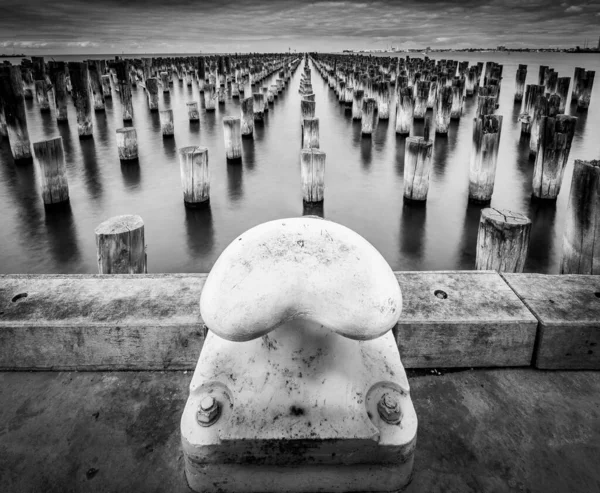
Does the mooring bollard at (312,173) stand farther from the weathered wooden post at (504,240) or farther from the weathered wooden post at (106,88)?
the weathered wooden post at (106,88)

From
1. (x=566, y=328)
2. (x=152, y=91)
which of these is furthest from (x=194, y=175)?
(x=152, y=91)

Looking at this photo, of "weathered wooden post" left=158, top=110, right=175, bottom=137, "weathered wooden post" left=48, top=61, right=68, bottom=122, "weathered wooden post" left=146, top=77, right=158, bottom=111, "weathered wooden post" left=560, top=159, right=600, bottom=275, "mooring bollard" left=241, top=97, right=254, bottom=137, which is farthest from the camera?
"weathered wooden post" left=146, top=77, right=158, bottom=111

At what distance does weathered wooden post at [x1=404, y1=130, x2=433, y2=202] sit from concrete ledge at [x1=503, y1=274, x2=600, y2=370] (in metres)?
4.13

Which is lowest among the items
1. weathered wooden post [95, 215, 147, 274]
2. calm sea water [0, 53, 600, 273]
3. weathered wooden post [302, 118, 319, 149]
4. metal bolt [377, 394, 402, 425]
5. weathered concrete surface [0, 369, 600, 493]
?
calm sea water [0, 53, 600, 273]

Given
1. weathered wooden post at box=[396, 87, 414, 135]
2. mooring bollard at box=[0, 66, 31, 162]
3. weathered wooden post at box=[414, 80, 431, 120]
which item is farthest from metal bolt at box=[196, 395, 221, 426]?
weathered wooden post at box=[414, 80, 431, 120]

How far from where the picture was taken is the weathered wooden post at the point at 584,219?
3506 millimetres

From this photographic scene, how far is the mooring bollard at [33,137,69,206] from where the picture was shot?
21.1ft

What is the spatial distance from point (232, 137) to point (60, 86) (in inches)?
306

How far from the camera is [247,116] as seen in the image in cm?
1205

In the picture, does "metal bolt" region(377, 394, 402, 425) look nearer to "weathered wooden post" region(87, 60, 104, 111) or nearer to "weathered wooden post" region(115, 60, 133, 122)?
"weathered wooden post" region(115, 60, 133, 122)

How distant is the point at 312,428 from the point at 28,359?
184cm

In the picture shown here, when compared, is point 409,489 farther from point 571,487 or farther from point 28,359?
point 28,359

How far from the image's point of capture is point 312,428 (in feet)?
4.90

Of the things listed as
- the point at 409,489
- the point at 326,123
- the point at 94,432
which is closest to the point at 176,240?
the point at 94,432
